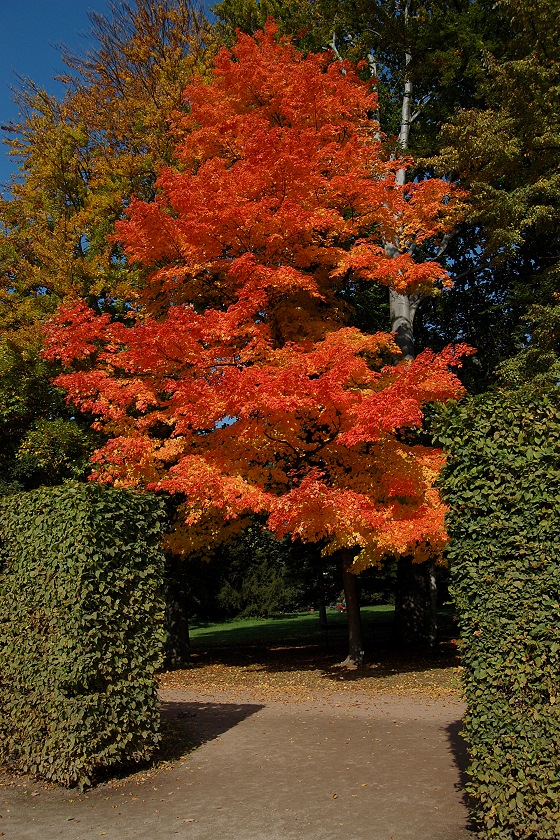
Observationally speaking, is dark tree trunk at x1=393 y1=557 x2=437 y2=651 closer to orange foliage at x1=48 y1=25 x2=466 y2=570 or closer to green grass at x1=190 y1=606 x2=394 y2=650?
green grass at x1=190 y1=606 x2=394 y2=650

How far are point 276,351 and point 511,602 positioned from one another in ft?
25.5

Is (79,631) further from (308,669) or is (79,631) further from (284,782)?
(308,669)

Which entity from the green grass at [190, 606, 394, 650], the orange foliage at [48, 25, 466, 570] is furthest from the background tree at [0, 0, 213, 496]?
the green grass at [190, 606, 394, 650]

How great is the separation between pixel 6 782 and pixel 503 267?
17087 mm

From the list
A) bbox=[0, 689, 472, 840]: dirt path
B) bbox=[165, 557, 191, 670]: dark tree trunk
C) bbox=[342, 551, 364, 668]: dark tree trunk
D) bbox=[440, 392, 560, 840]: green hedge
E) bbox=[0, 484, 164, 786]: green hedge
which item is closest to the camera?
bbox=[440, 392, 560, 840]: green hedge

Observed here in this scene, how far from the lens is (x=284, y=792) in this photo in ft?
20.5

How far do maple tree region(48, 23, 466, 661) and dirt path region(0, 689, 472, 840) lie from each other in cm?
326

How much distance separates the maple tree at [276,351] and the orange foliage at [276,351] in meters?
0.04

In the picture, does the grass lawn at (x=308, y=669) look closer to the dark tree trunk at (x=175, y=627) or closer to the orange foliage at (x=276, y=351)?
the dark tree trunk at (x=175, y=627)

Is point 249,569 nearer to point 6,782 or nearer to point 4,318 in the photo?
point 4,318

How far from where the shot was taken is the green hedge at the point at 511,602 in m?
4.61

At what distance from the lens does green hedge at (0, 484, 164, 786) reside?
631 centimetres

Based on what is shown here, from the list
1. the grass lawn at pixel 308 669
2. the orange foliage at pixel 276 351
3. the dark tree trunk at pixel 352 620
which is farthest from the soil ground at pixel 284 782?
the dark tree trunk at pixel 352 620

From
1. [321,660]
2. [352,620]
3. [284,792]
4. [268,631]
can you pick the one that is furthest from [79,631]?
[268,631]
